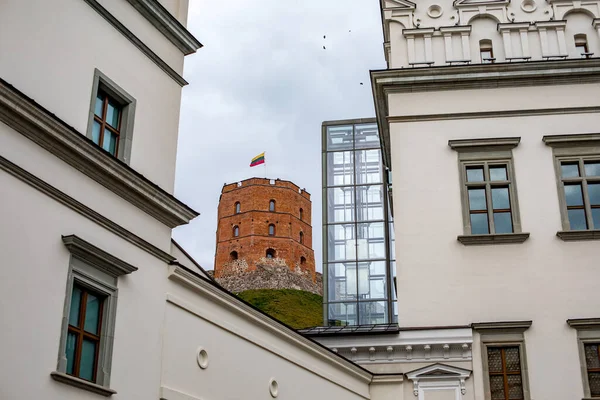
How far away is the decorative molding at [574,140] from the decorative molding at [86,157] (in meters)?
11.5

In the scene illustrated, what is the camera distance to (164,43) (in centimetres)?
1684

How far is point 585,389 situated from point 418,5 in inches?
474

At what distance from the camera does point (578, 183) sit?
22906 mm

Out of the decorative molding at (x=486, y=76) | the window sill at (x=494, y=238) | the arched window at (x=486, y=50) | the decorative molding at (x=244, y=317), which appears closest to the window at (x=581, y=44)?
the decorative molding at (x=486, y=76)

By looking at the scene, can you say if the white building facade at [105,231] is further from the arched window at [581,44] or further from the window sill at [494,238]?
the arched window at [581,44]

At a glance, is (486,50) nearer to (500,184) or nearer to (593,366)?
(500,184)

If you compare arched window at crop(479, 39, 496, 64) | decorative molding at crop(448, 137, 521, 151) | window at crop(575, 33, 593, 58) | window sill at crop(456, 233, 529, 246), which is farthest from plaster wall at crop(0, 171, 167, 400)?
window at crop(575, 33, 593, 58)

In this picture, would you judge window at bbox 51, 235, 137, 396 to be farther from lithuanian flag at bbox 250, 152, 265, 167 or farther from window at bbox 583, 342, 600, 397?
lithuanian flag at bbox 250, 152, 265, 167

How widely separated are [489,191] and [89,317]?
12970 mm

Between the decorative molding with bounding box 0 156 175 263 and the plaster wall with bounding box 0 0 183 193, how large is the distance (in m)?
1.27

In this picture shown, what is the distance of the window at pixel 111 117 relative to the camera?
568 inches

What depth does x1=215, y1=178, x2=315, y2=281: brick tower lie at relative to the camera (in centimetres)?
10956

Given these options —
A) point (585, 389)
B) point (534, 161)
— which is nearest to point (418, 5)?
point (534, 161)

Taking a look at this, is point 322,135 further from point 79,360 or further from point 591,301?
point 79,360
